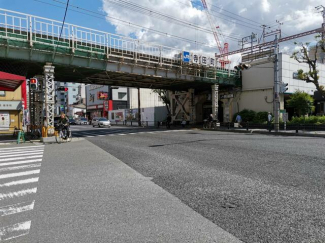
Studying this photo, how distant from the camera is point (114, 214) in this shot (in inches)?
162

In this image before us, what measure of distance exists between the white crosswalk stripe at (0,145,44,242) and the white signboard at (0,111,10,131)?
48.9ft

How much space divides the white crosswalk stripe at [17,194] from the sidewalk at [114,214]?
0.63 feet

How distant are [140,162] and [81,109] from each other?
7887 centimetres

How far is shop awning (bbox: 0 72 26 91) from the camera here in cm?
1473

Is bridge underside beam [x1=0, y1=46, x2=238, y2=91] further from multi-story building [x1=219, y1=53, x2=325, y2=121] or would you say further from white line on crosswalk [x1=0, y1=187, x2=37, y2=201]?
white line on crosswalk [x1=0, y1=187, x2=37, y2=201]

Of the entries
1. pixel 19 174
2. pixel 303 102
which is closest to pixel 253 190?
pixel 19 174

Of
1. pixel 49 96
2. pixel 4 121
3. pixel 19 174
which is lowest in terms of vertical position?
pixel 19 174

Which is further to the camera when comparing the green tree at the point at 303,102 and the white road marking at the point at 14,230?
the green tree at the point at 303,102

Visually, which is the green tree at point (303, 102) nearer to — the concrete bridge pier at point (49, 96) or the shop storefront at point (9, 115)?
the concrete bridge pier at point (49, 96)

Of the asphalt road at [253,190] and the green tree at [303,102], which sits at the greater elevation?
the green tree at [303,102]

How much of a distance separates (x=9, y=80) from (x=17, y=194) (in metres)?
12.6

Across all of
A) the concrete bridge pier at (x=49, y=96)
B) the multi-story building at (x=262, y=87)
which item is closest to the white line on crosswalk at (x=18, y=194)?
the concrete bridge pier at (x=49, y=96)

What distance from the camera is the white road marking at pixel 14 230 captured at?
11.3 feet

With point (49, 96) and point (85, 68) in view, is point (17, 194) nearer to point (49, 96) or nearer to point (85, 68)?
point (49, 96)
